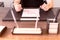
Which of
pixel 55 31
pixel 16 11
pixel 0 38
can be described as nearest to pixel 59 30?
pixel 55 31

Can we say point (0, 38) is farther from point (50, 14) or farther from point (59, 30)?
point (50, 14)

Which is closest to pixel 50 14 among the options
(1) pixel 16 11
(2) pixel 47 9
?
(2) pixel 47 9

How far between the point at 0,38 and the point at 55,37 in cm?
43

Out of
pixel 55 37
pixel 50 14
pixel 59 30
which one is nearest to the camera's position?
pixel 55 37

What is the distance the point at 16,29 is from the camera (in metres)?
1.29

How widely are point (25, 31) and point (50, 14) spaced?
0.54 meters

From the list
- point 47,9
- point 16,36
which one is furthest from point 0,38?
point 47,9

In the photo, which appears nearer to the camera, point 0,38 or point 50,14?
point 0,38

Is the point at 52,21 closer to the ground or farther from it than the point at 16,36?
farther from it

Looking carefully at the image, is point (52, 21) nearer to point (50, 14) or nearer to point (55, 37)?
point (55, 37)

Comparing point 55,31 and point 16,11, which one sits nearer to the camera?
point 55,31

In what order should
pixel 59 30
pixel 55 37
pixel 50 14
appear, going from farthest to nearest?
pixel 50 14
pixel 59 30
pixel 55 37

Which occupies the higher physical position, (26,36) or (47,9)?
(47,9)

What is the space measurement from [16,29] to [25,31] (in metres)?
0.08
